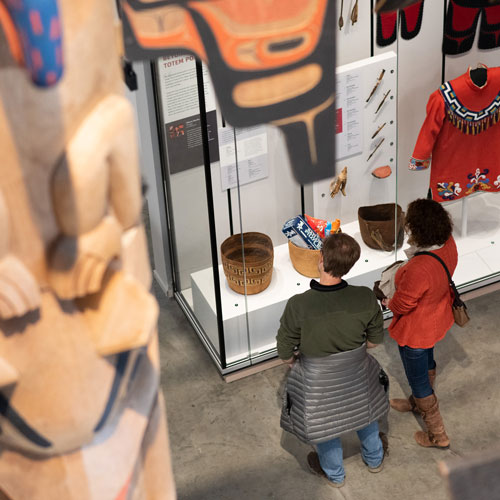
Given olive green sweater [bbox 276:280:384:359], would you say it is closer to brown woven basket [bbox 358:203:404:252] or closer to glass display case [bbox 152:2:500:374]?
glass display case [bbox 152:2:500:374]

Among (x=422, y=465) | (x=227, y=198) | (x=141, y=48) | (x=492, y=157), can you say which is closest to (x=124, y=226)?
(x=141, y=48)

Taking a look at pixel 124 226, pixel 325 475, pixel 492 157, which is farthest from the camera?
pixel 492 157

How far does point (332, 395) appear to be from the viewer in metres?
3.80

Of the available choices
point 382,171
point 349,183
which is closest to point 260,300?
point 349,183

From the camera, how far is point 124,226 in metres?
1.14

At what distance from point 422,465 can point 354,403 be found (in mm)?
787

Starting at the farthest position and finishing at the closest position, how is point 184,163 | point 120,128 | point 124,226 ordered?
point 184,163, point 124,226, point 120,128

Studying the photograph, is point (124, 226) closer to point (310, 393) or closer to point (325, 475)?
point (310, 393)

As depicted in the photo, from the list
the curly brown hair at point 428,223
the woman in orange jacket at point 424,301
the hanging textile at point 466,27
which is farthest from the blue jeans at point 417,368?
the hanging textile at point 466,27

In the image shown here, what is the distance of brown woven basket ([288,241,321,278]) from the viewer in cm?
468

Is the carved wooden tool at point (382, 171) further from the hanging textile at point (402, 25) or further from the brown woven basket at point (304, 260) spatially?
the hanging textile at point (402, 25)

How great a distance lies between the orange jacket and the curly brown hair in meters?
0.10

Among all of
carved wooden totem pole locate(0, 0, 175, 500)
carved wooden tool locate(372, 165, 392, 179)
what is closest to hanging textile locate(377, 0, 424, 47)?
carved wooden tool locate(372, 165, 392, 179)

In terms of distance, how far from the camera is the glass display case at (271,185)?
14.1ft
